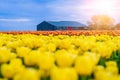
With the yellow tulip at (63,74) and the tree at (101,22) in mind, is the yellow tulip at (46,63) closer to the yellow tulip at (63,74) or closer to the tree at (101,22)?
the yellow tulip at (63,74)

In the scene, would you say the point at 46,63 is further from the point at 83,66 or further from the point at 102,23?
the point at 102,23

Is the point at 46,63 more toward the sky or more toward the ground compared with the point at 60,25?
more toward the sky

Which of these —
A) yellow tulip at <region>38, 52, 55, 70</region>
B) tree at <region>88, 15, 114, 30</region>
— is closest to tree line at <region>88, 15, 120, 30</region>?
tree at <region>88, 15, 114, 30</region>

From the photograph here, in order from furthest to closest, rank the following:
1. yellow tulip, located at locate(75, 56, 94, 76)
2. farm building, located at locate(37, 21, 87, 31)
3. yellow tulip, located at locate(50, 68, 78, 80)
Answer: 1. farm building, located at locate(37, 21, 87, 31)
2. yellow tulip, located at locate(75, 56, 94, 76)
3. yellow tulip, located at locate(50, 68, 78, 80)

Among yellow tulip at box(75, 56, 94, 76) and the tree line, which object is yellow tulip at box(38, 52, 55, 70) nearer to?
yellow tulip at box(75, 56, 94, 76)

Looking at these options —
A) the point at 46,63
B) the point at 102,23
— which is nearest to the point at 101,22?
the point at 102,23

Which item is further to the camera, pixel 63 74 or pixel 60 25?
pixel 60 25

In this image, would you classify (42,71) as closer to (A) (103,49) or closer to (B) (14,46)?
(A) (103,49)

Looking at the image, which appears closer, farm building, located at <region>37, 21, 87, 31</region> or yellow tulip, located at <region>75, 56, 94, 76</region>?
yellow tulip, located at <region>75, 56, 94, 76</region>

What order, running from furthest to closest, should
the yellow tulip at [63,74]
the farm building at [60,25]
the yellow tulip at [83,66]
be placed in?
the farm building at [60,25]
the yellow tulip at [83,66]
the yellow tulip at [63,74]

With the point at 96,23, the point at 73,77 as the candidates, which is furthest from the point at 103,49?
the point at 96,23

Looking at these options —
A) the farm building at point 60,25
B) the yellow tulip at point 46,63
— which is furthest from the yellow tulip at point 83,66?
the farm building at point 60,25

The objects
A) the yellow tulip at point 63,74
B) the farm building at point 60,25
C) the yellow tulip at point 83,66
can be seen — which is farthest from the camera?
the farm building at point 60,25

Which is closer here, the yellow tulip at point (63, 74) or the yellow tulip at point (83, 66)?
the yellow tulip at point (63, 74)
